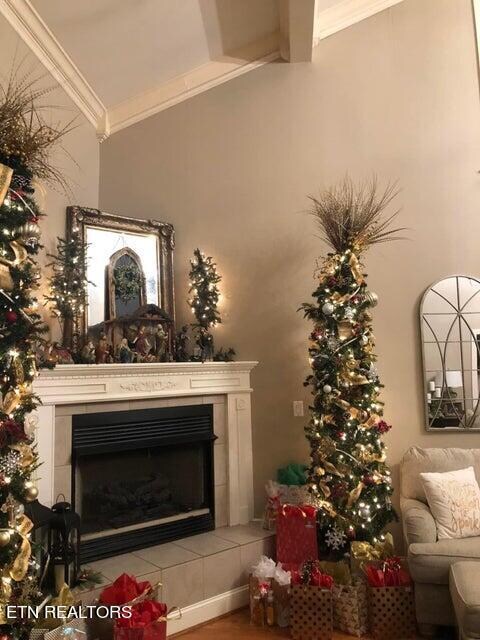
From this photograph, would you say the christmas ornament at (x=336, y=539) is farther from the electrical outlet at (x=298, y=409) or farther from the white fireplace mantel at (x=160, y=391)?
the electrical outlet at (x=298, y=409)

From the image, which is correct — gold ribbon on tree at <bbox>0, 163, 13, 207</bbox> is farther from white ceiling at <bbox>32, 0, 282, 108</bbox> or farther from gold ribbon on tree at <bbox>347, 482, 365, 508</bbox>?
gold ribbon on tree at <bbox>347, 482, 365, 508</bbox>

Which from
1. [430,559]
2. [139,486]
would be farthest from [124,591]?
[430,559]

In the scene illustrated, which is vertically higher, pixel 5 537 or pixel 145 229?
pixel 145 229

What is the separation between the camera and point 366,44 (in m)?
4.29

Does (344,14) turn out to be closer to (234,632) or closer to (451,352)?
(451,352)

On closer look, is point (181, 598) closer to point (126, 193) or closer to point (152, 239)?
point (152, 239)

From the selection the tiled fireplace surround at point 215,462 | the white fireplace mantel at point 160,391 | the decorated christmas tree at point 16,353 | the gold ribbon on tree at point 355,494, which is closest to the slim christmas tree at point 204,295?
the white fireplace mantel at point 160,391

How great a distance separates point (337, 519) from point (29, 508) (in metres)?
1.98

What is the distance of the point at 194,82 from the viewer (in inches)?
182

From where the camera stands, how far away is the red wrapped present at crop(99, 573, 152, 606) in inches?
101

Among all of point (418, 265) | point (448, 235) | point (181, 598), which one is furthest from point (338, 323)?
point (181, 598)

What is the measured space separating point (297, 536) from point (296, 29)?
3914 mm

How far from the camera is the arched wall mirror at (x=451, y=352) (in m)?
3.78

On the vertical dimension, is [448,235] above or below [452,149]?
below
